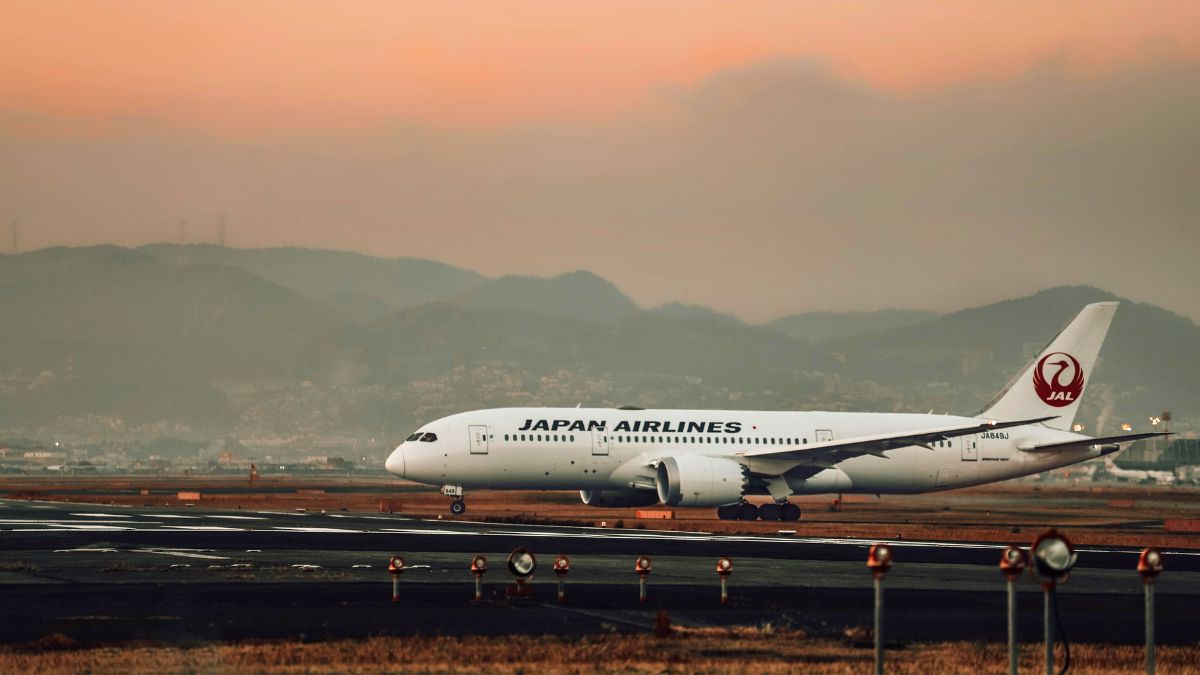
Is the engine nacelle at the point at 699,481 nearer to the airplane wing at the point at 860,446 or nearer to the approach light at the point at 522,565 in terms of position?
the airplane wing at the point at 860,446

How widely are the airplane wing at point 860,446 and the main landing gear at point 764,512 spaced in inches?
67.1

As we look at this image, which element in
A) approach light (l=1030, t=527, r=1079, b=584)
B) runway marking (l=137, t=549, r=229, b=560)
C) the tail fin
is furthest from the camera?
the tail fin

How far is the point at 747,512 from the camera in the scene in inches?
2266

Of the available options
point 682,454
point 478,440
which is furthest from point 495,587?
point 682,454

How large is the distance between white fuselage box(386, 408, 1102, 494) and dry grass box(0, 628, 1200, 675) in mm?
36897

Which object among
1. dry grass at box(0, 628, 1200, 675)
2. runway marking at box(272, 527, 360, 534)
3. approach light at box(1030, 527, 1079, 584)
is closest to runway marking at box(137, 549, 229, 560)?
runway marking at box(272, 527, 360, 534)

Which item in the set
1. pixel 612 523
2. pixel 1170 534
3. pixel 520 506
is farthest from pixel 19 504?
pixel 1170 534

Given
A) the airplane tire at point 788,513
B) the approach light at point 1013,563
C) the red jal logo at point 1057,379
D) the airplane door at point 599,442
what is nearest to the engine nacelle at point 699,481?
the airplane tire at point 788,513

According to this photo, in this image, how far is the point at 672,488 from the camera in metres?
55.6

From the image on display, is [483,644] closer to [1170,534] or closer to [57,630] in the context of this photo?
[57,630]

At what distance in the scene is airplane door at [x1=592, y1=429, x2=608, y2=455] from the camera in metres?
57.6

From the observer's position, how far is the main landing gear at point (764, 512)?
189 ft

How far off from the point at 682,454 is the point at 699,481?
314 centimetres

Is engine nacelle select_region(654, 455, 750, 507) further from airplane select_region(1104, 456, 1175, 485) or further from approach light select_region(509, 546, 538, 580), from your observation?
airplane select_region(1104, 456, 1175, 485)
